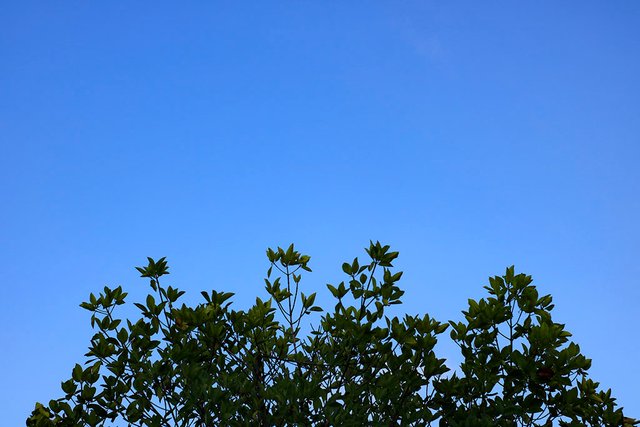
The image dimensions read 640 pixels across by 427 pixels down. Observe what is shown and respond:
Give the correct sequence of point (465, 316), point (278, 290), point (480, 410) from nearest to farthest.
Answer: point (480, 410) → point (465, 316) → point (278, 290)

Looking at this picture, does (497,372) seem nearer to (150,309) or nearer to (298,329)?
(298,329)

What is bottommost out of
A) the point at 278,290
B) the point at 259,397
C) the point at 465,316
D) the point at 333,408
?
the point at 333,408

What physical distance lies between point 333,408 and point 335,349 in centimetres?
113

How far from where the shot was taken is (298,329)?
955 cm

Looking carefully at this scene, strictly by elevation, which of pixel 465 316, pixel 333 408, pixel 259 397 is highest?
pixel 465 316

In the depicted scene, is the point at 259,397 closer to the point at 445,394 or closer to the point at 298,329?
the point at 298,329

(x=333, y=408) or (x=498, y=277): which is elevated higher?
(x=498, y=277)

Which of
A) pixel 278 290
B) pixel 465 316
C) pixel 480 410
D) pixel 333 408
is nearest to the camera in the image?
Result: pixel 333 408

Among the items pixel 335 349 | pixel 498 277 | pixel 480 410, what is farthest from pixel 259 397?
pixel 498 277

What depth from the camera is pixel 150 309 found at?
919 centimetres

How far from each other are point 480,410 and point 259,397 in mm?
2588

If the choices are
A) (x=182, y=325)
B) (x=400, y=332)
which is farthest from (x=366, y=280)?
(x=182, y=325)

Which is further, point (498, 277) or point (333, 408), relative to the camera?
point (498, 277)

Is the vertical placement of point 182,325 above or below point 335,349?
above
